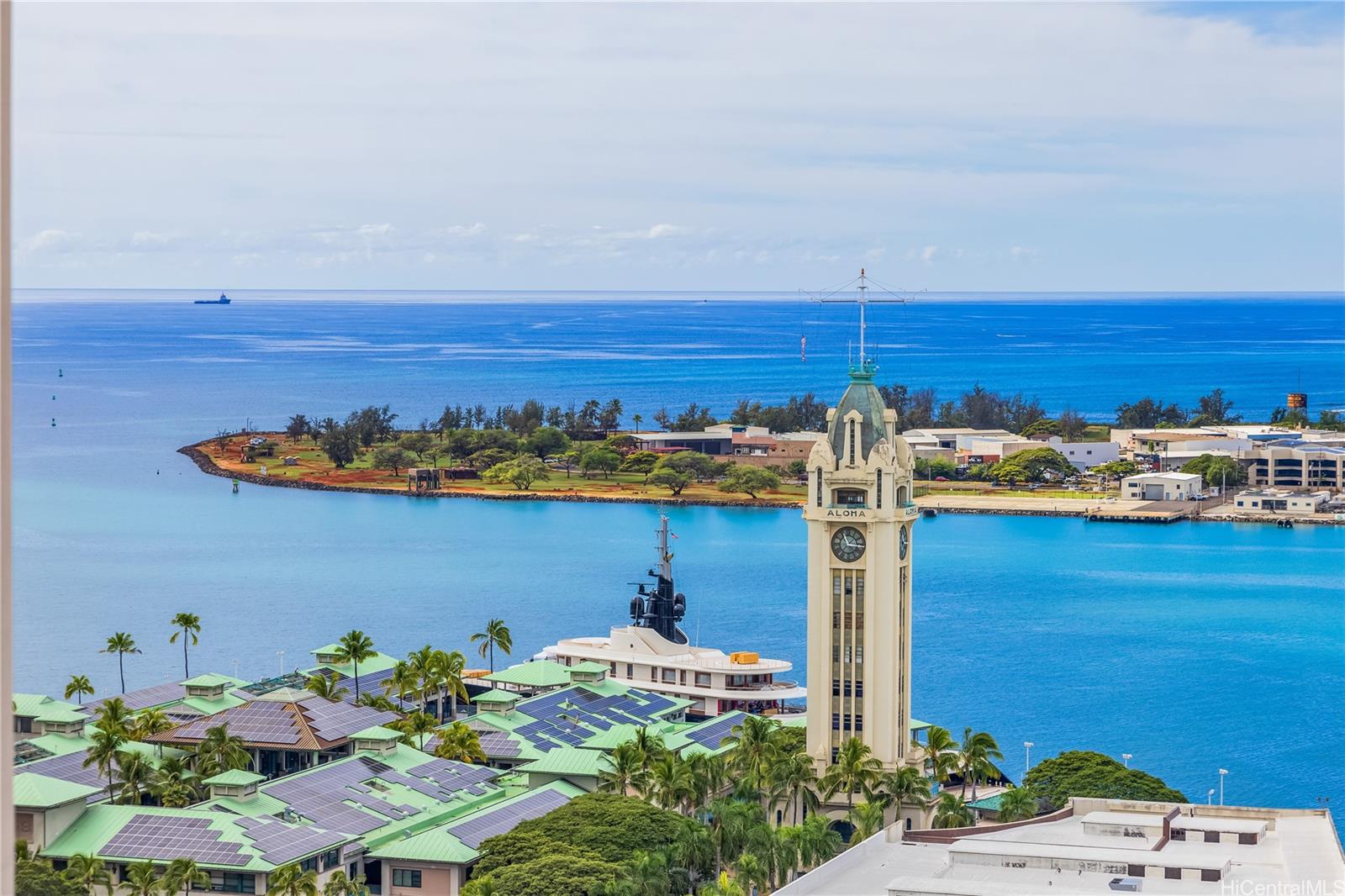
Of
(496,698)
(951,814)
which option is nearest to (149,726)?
(496,698)

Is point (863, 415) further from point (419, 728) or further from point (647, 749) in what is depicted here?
point (419, 728)

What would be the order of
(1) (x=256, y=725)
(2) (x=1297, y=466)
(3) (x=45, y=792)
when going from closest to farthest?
(3) (x=45, y=792) < (1) (x=256, y=725) < (2) (x=1297, y=466)

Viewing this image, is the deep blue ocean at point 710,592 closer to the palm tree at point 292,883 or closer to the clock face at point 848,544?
the clock face at point 848,544

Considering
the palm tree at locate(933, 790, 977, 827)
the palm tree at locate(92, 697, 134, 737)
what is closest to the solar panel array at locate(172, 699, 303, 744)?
the palm tree at locate(92, 697, 134, 737)

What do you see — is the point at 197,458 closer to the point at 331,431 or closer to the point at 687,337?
the point at 331,431

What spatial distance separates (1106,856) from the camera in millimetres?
16016

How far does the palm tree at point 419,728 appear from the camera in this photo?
2648 centimetres

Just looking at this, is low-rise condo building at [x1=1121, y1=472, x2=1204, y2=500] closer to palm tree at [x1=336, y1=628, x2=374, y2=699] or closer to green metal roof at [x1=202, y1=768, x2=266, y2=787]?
palm tree at [x1=336, y1=628, x2=374, y2=699]

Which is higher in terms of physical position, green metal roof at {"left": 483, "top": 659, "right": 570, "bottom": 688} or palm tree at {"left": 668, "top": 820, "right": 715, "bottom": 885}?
green metal roof at {"left": 483, "top": 659, "right": 570, "bottom": 688}

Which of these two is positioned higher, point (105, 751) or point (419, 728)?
point (105, 751)

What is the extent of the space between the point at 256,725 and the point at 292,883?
27.4 ft

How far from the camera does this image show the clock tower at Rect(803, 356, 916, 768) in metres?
22.7

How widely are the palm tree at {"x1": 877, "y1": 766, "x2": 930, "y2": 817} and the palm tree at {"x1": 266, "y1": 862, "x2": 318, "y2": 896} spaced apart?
20.7 feet

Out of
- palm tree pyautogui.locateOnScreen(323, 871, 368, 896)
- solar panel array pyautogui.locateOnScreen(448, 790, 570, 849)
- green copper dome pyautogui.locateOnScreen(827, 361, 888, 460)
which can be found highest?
green copper dome pyautogui.locateOnScreen(827, 361, 888, 460)
